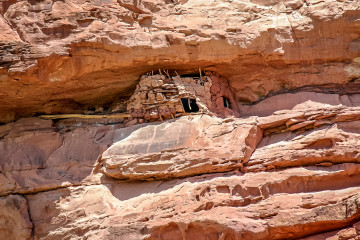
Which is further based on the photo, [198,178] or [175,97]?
[175,97]

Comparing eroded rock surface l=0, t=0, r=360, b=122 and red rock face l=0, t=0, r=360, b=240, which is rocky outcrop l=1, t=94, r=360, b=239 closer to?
red rock face l=0, t=0, r=360, b=240

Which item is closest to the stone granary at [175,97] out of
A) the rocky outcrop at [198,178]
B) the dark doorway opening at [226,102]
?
the dark doorway opening at [226,102]

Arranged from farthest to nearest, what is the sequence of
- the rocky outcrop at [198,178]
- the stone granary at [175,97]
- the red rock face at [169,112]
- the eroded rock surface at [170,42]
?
the stone granary at [175,97]
the eroded rock surface at [170,42]
the red rock face at [169,112]
the rocky outcrop at [198,178]

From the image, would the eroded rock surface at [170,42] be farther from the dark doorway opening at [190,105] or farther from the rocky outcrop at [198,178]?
the rocky outcrop at [198,178]

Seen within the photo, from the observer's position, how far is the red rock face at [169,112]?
30.8 ft

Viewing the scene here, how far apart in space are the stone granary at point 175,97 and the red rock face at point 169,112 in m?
0.03

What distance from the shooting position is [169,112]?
35.5 feet

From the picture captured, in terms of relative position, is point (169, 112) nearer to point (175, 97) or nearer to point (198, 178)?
point (175, 97)

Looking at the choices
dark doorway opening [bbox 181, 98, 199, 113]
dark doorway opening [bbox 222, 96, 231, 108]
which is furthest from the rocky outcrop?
dark doorway opening [bbox 222, 96, 231, 108]

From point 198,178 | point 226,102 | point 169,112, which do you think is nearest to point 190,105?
point 169,112

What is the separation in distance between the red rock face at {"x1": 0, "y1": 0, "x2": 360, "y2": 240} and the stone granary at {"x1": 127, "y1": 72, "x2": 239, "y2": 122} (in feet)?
0.10

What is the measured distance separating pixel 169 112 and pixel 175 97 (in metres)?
0.36

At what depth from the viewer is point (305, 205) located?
28.2 ft

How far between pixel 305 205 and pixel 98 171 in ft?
14.3
